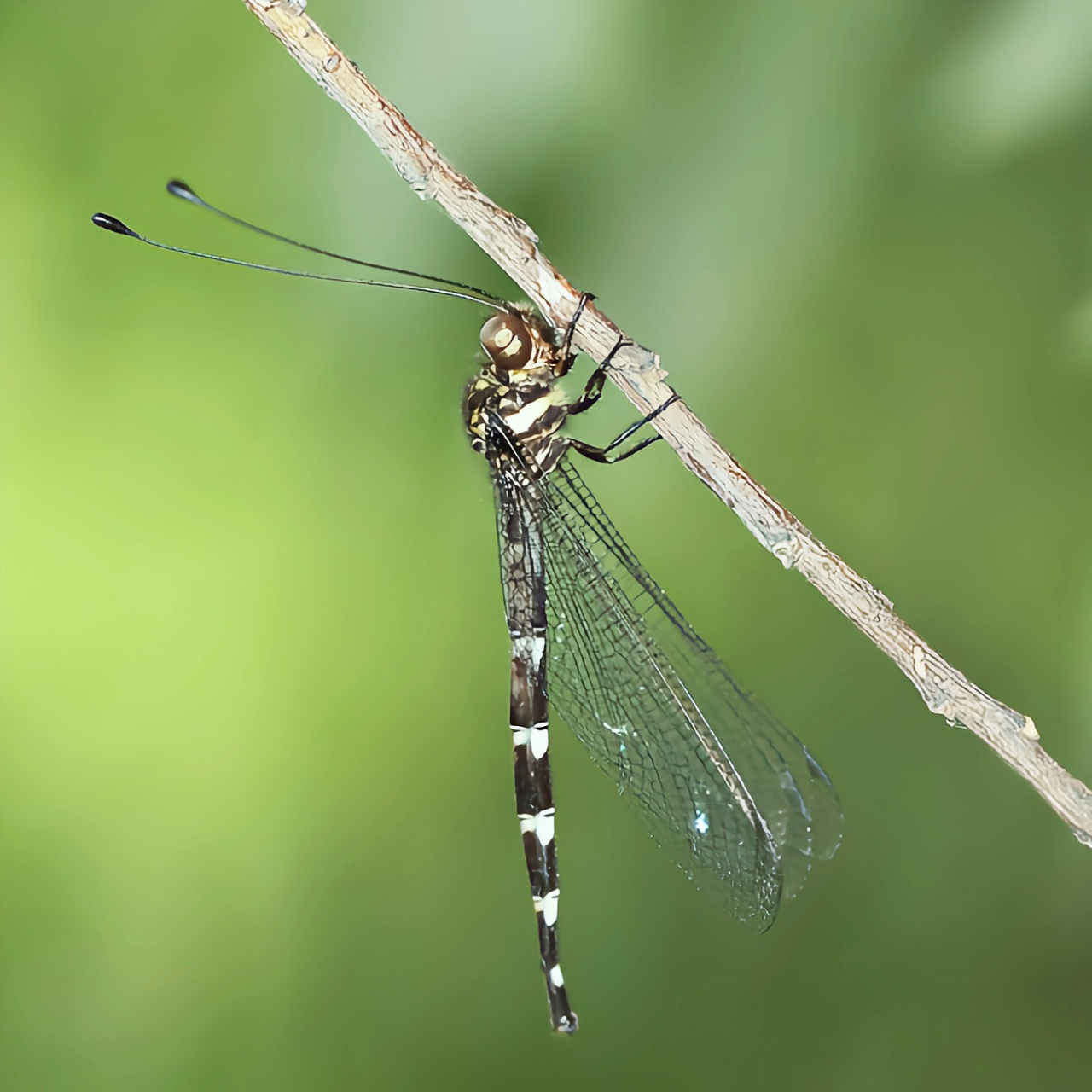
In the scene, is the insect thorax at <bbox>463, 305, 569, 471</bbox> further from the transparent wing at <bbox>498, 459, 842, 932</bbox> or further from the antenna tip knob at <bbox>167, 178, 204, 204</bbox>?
the antenna tip knob at <bbox>167, 178, 204, 204</bbox>

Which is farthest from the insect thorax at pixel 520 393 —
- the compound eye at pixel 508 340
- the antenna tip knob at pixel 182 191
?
the antenna tip knob at pixel 182 191

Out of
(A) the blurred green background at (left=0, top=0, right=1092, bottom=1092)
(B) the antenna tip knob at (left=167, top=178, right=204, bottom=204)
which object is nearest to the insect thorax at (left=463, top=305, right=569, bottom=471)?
(A) the blurred green background at (left=0, top=0, right=1092, bottom=1092)

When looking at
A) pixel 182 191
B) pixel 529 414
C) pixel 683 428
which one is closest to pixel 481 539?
pixel 529 414

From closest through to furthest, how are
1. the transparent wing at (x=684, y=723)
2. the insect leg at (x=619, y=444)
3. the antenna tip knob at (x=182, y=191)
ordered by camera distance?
the antenna tip knob at (x=182, y=191) → the insect leg at (x=619, y=444) → the transparent wing at (x=684, y=723)

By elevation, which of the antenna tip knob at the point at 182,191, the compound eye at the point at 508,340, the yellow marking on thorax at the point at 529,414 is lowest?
the yellow marking on thorax at the point at 529,414

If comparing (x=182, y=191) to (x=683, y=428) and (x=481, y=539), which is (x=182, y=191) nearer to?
(x=683, y=428)

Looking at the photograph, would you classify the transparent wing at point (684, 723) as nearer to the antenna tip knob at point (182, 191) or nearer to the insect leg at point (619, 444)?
the insect leg at point (619, 444)

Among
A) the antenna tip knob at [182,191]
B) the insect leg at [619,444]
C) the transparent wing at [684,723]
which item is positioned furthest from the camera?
the transparent wing at [684,723]
